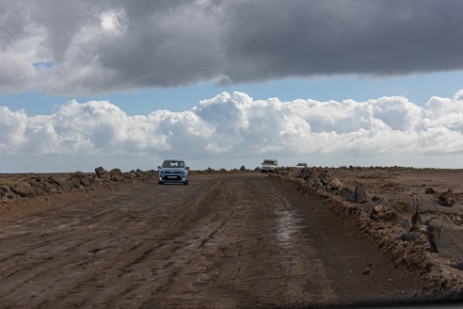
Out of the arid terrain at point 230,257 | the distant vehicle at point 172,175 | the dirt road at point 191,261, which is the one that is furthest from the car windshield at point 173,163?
the dirt road at point 191,261

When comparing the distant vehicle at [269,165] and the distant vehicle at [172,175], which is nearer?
the distant vehicle at [172,175]

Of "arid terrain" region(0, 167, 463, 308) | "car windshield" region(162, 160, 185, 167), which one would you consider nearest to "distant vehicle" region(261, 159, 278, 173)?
"car windshield" region(162, 160, 185, 167)

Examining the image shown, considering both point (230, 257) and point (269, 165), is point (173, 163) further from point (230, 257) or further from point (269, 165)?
point (269, 165)

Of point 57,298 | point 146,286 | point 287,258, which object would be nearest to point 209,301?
point 146,286

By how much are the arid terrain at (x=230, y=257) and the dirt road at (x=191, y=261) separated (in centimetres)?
2

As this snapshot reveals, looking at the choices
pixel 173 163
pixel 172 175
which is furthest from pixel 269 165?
pixel 172 175

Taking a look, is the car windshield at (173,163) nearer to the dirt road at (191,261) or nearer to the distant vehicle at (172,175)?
the distant vehicle at (172,175)

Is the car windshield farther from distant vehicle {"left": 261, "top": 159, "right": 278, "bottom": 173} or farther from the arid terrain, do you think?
distant vehicle {"left": 261, "top": 159, "right": 278, "bottom": 173}

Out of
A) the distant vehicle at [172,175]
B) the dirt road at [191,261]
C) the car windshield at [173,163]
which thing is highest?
the car windshield at [173,163]

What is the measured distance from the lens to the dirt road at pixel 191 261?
8.81 metres

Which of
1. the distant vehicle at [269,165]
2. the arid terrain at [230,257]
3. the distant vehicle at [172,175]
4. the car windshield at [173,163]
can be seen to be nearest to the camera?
the arid terrain at [230,257]

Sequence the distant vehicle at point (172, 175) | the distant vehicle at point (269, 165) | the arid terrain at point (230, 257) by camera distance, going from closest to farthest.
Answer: the arid terrain at point (230, 257) → the distant vehicle at point (172, 175) → the distant vehicle at point (269, 165)

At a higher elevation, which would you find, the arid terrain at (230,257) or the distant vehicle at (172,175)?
the distant vehicle at (172,175)

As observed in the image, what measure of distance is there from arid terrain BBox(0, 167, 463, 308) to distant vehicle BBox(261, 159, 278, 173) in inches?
2080
